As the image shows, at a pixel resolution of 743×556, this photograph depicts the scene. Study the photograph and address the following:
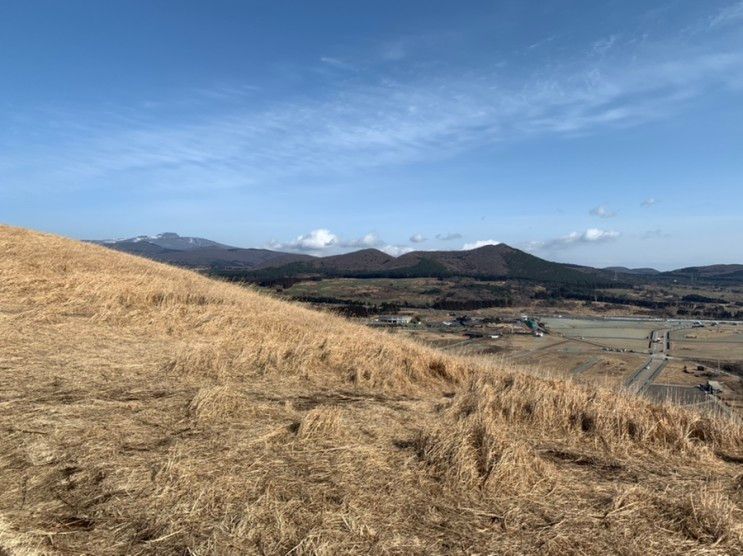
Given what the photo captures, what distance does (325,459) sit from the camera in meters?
4.52

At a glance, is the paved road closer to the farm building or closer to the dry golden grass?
the farm building

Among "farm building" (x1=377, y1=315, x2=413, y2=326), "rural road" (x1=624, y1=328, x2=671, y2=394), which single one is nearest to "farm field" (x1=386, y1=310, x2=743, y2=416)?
"rural road" (x1=624, y1=328, x2=671, y2=394)

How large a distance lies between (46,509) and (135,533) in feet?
2.52

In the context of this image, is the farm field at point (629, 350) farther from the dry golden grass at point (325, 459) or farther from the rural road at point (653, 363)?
the dry golden grass at point (325, 459)

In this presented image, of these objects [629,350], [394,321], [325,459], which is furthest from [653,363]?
[325,459]

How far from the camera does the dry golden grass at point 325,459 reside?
10.7 feet

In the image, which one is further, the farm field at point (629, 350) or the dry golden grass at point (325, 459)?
the farm field at point (629, 350)

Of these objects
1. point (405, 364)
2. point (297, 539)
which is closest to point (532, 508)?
point (297, 539)

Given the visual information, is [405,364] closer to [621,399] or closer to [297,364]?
[297,364]

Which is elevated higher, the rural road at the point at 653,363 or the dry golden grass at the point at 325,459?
the dry golden grass at the point at 325,459

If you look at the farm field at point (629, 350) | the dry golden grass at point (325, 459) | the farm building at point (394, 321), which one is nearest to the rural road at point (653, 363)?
the farm field at point (629, 350)

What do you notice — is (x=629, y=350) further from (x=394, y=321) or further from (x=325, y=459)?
(x=325, y=459)

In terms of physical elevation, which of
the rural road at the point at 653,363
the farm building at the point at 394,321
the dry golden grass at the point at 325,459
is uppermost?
the dry golden grass at the point at 325,459

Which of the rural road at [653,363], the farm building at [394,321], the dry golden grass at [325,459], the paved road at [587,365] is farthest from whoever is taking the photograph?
the farm building at [394,321]
